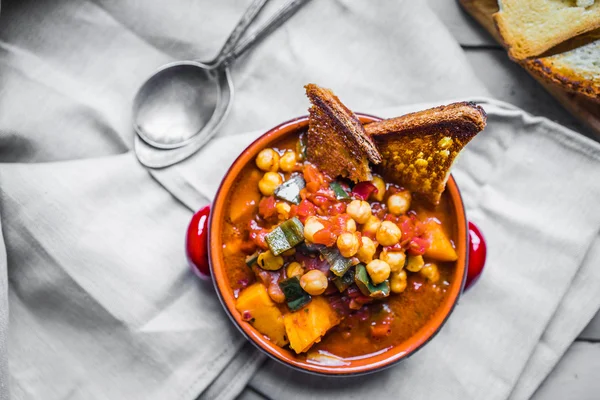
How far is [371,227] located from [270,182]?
0.48m

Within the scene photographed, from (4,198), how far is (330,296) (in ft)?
5.70

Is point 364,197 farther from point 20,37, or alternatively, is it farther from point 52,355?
point 20,37

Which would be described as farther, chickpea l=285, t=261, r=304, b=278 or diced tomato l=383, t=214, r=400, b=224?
diced tomato l=383, t=214, r=400, b=224

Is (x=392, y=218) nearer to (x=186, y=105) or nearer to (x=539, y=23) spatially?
(x=186, y=105)

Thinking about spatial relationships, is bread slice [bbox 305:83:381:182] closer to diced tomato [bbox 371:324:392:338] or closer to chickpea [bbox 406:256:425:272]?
chickpea [bbox 406:256:425:272]

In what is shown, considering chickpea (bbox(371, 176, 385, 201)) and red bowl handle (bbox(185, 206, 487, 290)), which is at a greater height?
chickpea (bbox(371, 176, 385, 201))

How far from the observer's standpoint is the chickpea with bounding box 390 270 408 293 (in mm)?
2535

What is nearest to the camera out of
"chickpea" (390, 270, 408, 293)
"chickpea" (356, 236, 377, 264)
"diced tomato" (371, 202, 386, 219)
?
"chickpea" (356, 236, 377, 264)

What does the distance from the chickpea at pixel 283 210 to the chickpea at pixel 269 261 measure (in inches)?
6.7

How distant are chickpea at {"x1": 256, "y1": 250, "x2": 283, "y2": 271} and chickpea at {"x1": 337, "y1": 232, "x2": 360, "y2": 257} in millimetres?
295

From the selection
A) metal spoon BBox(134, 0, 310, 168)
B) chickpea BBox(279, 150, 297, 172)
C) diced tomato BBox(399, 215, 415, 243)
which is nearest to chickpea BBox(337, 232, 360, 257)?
diced tomato BBox(399, 215, 415, 243)

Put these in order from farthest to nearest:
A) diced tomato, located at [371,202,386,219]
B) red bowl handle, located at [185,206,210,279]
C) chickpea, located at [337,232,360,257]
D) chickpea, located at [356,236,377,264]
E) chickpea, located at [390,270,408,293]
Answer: red bowl handle, located at [185,206,210,279]
diced tomato, located at [371,202,386,219]
chickpea, located at [390,270,408,293]
chickpea, located at [356,236,377,264]
chickpea, located at [337,232,360,257]

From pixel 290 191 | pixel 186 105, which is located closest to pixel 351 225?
pixel 290 191

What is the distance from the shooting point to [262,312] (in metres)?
2.56
